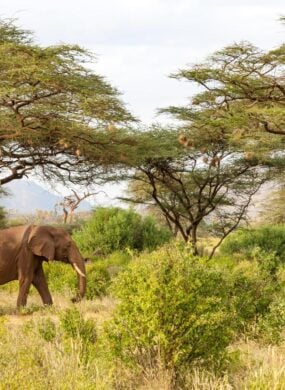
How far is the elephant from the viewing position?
12.8m

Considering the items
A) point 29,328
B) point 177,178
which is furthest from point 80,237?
point 29,328

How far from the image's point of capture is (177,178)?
30.5 m

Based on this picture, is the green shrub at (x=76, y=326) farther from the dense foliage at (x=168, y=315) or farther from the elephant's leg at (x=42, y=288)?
the elephant's leg at (x=42, y=288)

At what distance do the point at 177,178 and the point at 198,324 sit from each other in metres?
23.9

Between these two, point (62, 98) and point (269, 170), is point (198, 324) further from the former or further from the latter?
point (269, 170)

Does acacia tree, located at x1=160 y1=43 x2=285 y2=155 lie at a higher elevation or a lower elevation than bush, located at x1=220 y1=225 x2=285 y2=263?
higher

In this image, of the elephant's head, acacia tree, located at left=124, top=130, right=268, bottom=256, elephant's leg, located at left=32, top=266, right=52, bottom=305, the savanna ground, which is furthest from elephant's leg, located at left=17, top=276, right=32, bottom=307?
acacia tree, located at left=124, top=130, right=268, bottom=256

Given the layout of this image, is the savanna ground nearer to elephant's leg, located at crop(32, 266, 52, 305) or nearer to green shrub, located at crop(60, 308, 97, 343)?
green shrub, located at crop(60, 308, 97, 343)

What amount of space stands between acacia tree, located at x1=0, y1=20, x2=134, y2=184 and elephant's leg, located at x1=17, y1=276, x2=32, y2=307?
6.35 metres

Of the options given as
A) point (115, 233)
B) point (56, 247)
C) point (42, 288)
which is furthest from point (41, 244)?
point (115, 233)

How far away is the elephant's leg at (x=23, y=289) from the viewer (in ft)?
41.7

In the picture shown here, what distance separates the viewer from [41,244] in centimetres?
1283

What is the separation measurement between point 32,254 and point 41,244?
0.29 metres

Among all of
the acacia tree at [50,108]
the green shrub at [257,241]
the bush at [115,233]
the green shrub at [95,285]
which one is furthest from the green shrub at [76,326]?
the green shrub at [257,241]
